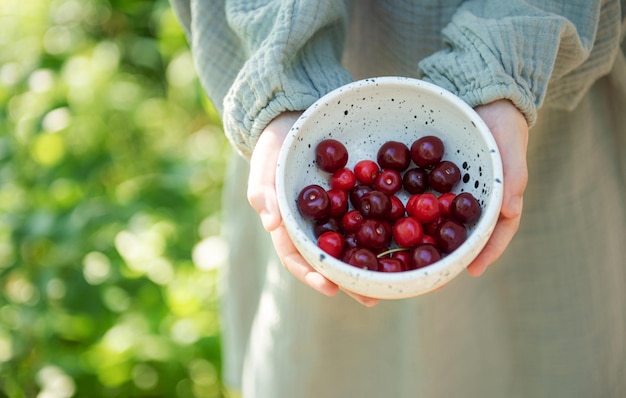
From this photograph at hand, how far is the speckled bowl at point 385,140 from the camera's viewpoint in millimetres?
847

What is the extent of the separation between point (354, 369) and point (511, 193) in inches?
25.1

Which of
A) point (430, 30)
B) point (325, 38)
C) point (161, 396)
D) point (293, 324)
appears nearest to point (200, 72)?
point (325, 38)

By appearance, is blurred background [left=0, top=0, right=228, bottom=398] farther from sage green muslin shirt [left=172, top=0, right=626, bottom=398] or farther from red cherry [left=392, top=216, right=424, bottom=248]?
red cherry [left=392, top=216, right=424, bottom=248]

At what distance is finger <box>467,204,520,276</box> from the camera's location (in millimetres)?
910

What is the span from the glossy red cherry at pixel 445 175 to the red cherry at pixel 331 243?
16 cm

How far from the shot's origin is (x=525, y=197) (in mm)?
1273

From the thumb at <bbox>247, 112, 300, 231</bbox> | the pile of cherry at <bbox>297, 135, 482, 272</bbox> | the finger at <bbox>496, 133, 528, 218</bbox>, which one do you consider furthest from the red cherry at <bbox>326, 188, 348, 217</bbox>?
the finger at <bbox>496, 133, 528, 218</bbox>

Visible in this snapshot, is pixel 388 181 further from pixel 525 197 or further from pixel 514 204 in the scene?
pixel 525 197

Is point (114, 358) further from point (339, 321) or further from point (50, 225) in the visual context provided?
point (339, 321)

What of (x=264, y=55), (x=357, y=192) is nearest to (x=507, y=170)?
(x=357, y=192)

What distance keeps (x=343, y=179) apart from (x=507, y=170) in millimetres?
236

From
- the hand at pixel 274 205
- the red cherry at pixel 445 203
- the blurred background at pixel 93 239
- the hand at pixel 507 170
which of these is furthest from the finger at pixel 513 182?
the blurred background at pixel 93 239

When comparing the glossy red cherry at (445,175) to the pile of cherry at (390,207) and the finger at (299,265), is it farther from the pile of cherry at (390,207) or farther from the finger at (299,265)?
the finger at (299,265)

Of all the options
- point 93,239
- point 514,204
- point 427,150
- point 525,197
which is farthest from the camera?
point 93,239
